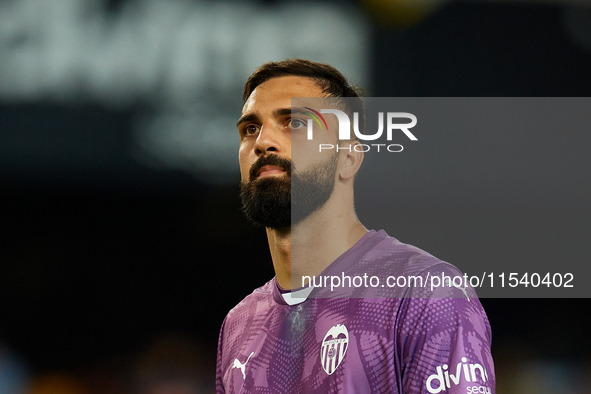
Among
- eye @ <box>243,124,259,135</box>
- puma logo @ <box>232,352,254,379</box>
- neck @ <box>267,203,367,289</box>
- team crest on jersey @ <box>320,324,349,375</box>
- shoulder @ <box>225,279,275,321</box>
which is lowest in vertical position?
puma logo @ <box>232,352,254,379</box>

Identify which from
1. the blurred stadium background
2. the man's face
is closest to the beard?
the man's face

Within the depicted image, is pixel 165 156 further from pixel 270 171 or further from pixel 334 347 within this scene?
pixel 334 347

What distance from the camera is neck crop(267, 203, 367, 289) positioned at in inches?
68.0

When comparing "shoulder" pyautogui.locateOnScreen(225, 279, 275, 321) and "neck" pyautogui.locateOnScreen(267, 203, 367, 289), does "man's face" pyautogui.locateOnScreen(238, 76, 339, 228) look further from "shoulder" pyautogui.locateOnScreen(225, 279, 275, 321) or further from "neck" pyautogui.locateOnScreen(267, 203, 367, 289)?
"shoulder" pyautogui.locateOnScreen(225, 279, 275, 321)

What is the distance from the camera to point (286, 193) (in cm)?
168

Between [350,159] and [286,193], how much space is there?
0.85ft

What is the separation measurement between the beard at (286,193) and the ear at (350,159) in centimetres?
7

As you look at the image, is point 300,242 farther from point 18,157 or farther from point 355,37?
point 18,157

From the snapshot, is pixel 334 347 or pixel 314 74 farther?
pixel 314 74

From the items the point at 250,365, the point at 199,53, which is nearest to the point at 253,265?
the point at 199,53

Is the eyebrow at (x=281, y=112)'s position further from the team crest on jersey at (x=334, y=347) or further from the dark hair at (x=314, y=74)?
the team crest on jersey at (x=334, y=347)

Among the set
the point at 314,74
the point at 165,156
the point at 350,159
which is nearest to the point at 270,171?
the point at 350,159

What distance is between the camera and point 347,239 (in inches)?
68.9

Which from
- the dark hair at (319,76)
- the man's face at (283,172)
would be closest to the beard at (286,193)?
the man's face at (283,172)
